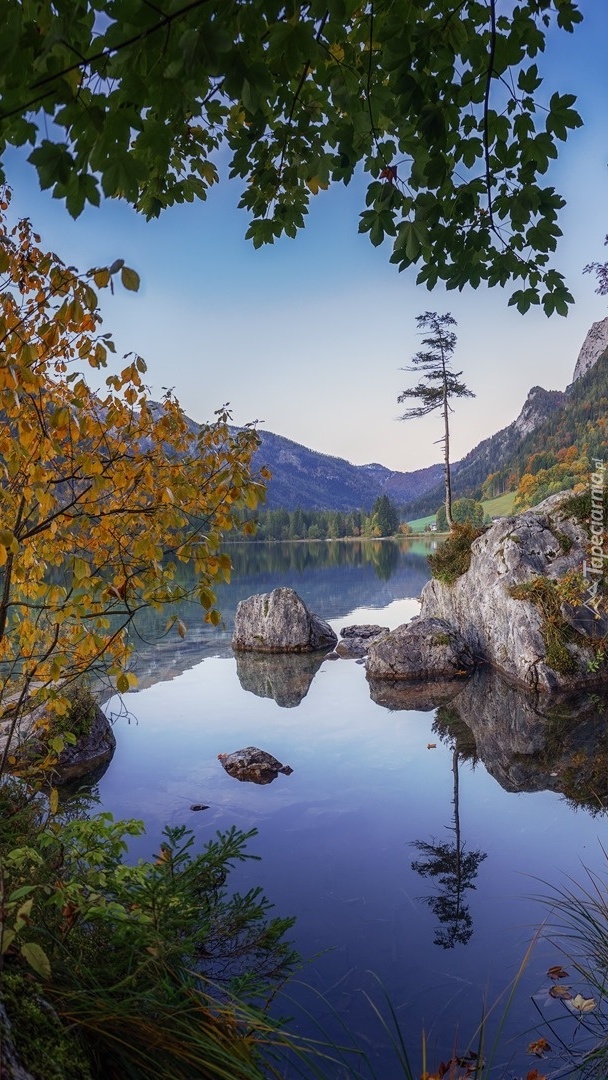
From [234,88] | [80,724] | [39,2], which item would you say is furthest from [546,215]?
Answer: [80,724]

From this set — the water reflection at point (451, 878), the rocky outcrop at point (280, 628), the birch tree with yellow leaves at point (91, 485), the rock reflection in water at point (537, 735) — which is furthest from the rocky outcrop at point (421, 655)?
the birch tree with yellow leaves at point (91, 485)

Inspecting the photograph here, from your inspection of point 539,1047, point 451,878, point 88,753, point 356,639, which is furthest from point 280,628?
point 539,1047

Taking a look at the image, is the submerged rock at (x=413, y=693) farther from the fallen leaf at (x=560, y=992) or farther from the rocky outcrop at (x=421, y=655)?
the fallen leaf at (x=560, y=992)

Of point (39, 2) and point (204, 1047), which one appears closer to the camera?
point (39, 2)

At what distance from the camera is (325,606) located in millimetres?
28234

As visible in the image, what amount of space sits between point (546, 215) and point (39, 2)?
8.09 feet

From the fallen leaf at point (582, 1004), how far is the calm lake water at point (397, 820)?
0.08 metres

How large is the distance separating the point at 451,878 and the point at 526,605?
27.4 feet

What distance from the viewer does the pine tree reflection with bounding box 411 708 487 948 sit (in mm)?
5414

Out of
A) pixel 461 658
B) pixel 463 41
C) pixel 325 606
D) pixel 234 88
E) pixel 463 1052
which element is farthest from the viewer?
pixel 325 606

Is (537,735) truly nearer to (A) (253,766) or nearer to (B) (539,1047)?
(A) (253,766)

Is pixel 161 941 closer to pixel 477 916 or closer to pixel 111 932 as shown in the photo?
pixel 111 932

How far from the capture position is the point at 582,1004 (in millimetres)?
4242

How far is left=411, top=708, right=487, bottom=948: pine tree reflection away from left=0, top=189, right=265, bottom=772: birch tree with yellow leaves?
4.10 m
